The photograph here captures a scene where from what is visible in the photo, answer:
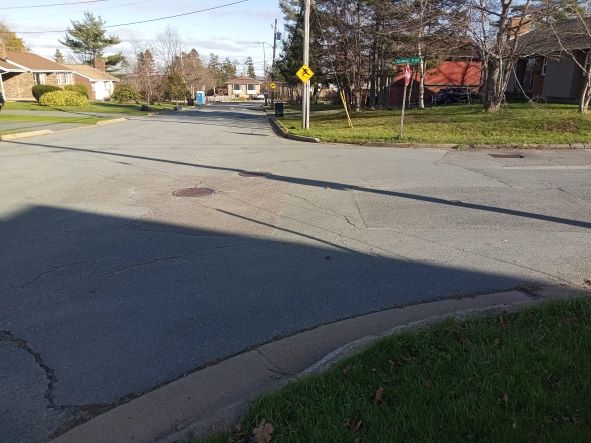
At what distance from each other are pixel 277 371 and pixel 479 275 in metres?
2.84

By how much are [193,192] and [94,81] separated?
70505 millimetres

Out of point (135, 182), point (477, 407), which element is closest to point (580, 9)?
point (135, 182)

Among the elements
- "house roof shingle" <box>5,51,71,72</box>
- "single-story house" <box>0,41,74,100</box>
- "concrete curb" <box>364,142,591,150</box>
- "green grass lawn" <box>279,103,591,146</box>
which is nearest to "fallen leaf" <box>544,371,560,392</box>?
"concrete curb" <box>364,142,591,150</box>

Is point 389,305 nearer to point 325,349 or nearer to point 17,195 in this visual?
point 325,349

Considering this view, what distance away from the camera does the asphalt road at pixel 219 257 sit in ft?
12.6

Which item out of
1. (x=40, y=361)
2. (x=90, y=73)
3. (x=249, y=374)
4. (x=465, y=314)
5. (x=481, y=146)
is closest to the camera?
(x=249, y=374)

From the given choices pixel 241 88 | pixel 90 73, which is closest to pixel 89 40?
pixel 90 73

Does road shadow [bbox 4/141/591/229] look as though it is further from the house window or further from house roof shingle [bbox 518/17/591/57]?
the house window

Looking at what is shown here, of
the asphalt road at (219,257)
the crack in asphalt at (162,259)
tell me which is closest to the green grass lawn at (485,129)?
the asphalt road at (219,257)

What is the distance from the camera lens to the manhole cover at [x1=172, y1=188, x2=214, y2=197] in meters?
9.45

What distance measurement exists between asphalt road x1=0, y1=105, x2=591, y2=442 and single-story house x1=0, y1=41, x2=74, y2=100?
50971 millimetres

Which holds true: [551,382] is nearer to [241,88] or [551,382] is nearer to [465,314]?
[465,314]

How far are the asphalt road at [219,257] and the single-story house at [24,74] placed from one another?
167 ft

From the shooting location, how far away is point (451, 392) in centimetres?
301
